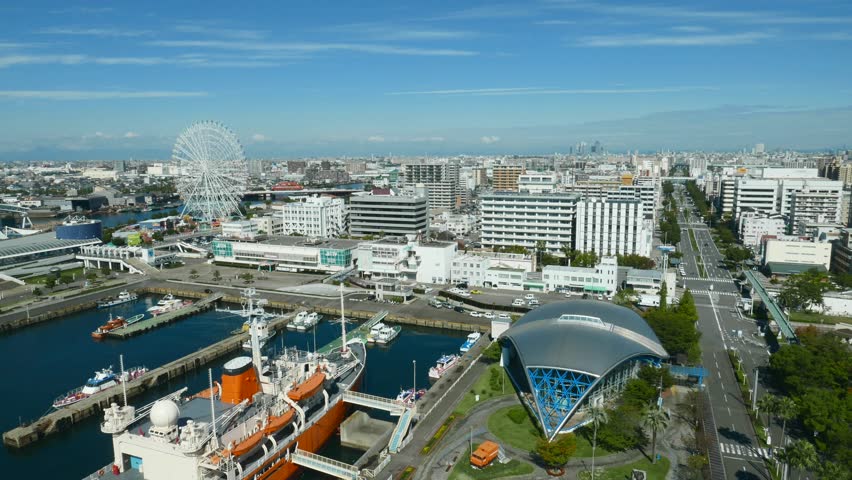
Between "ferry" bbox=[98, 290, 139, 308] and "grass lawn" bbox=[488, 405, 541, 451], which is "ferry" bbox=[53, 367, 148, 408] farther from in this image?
"grass lawn" bbox=[488, 405, 541, 451]

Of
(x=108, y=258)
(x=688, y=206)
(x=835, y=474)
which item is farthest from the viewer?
(x=688, y=206)

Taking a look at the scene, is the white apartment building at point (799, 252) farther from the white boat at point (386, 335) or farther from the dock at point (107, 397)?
the dock at point (107, 397)

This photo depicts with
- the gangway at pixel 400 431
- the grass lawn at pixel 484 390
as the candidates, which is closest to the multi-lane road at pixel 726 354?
the grass lawn at pixel 484 390

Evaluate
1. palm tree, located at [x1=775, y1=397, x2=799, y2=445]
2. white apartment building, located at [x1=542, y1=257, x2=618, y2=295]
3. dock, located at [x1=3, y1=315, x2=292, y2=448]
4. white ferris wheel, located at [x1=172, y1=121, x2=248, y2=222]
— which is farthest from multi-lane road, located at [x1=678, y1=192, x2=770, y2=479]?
white ferris wheel, located at [x1=172, y1=121, x2=248, y2=222]

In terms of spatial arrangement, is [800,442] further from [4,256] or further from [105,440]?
[4,256]

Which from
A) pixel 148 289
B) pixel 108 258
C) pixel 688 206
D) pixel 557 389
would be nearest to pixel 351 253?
pixel 148 289

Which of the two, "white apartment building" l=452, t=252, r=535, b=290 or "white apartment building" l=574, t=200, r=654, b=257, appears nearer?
"white apartment building" l=452, t=252, r=535, b=290
